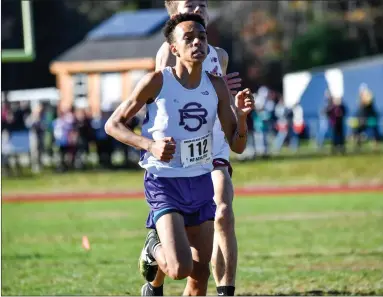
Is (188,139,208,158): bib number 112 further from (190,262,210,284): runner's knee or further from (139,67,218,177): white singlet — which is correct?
(190,262,210,284): runner's knee

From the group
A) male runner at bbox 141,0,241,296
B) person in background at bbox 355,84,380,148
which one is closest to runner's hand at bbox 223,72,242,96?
male runner at bbox 141,0,241,296

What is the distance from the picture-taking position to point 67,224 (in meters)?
17.0

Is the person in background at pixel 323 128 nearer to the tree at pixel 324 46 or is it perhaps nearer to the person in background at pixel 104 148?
the person in background at pixel 104 148

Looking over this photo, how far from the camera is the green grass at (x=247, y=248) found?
958 cm

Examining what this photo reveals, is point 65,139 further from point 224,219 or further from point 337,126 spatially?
point 224,219

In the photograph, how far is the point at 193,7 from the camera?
8008 mm

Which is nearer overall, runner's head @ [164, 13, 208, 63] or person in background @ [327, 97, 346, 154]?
runner's head @ [164, 13, 208, 63]

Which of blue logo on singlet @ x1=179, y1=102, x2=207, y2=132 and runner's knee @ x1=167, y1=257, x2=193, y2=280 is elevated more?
blue logo on singlet @ x1=179, y1=102, x2=207, y2=132

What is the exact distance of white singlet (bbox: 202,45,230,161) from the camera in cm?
818

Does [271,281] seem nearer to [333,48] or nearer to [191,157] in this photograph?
[191,157]

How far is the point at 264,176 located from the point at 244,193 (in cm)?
402

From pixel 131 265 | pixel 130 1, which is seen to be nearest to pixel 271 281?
pixel 131 265

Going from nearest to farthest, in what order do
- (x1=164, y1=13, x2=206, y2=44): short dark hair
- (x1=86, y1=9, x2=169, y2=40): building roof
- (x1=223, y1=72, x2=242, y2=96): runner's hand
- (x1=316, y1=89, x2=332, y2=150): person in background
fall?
1. (x1=164, y1=13, x2=206, y2=44): short dark hair
2. (x1=223, y1=72, x2=242, y2=96): runner's hand
3. (x1=316, y1=89, x2=332, y2=150): person in background
4. (x1=86, y1=9, x2=169, y2=40): building roof

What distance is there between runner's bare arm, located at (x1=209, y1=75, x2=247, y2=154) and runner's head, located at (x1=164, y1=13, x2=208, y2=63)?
27 centimetres
